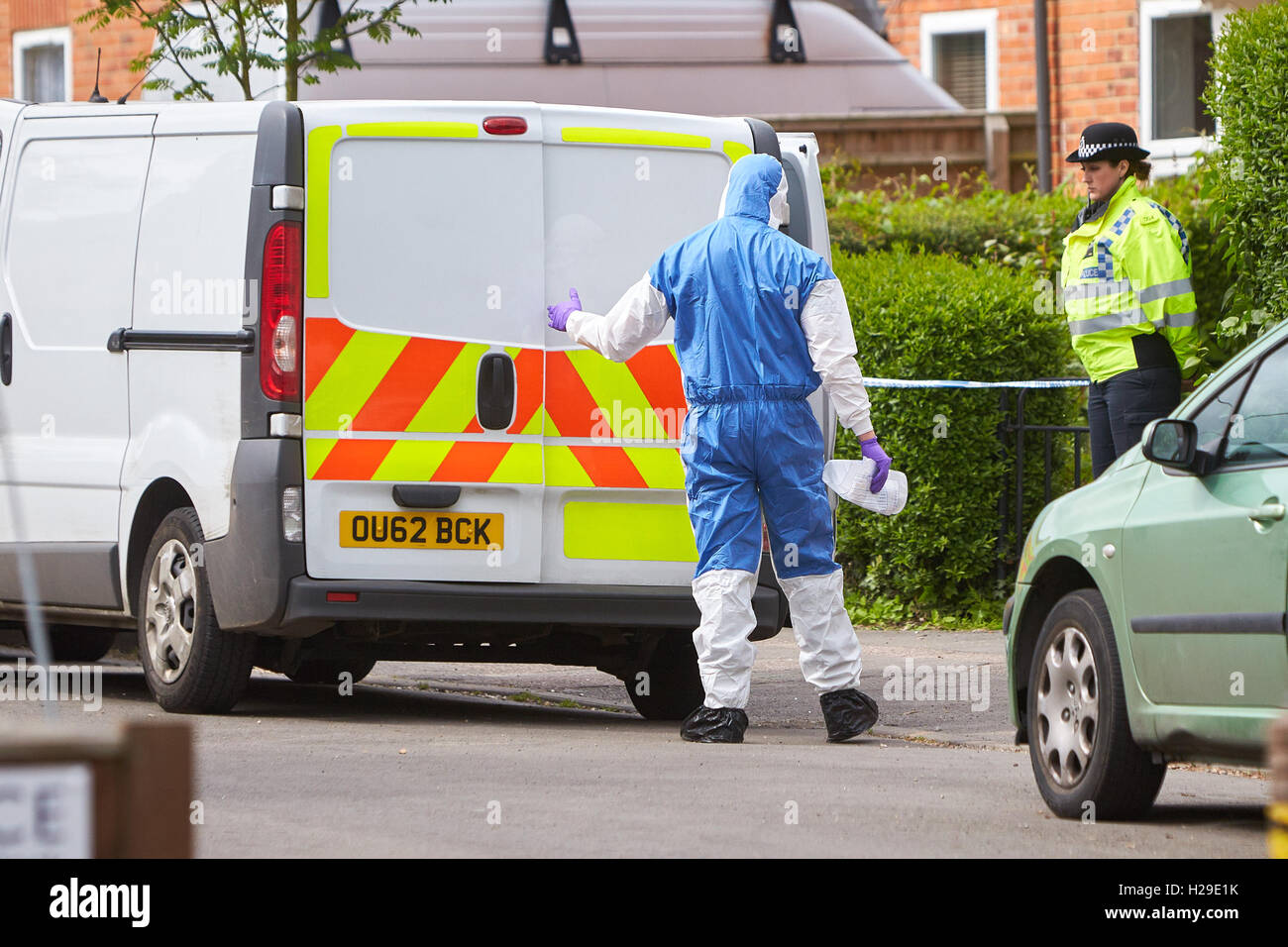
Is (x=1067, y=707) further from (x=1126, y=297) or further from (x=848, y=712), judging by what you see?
(x=1126, y=297)

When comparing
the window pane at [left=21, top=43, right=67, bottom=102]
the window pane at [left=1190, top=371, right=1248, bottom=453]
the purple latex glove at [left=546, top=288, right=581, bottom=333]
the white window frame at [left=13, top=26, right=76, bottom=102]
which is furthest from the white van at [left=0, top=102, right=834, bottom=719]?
the window pane at [left=21, top=43, right=67, bottom=102]

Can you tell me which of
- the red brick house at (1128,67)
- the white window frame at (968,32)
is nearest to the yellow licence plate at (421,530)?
the red brick house at (1128,67)

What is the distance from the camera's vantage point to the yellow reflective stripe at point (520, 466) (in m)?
7.99

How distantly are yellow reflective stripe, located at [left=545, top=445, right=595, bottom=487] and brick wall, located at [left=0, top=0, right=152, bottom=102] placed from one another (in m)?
16.7

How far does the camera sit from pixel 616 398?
815 cm

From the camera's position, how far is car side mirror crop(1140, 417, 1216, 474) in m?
5.70

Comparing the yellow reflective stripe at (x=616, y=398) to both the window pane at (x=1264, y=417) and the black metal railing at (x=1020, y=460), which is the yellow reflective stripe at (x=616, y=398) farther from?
the black metal railing at (x=1020, y=460)

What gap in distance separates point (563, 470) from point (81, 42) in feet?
64.2

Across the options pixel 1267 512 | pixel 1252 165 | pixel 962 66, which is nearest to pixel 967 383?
pixel 1252 165

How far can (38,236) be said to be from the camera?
874 centimetres

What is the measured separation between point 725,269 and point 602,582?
3.94 ft

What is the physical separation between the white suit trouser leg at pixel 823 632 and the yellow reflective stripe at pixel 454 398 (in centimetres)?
122
